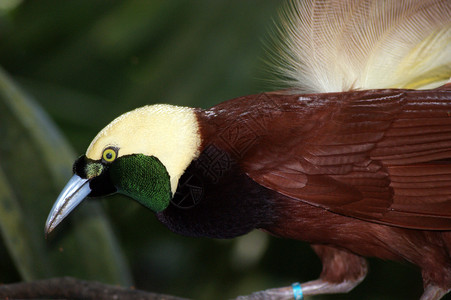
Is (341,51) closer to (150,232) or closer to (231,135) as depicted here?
(231,135)

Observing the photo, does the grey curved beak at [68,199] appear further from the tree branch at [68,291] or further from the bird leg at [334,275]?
the bird leg at [334,275]

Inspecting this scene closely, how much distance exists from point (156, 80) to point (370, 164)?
1.35 m

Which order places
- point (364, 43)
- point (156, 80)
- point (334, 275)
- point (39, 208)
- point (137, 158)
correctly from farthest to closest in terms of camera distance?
point (156, 80), point (39, 208), point (334, 275), point (364, 43), point (137, 158)

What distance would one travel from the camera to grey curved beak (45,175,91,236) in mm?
1653

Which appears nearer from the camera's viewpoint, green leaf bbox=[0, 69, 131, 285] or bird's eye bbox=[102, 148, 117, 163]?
bird's eye bbox=[102, 148, 117, 163]

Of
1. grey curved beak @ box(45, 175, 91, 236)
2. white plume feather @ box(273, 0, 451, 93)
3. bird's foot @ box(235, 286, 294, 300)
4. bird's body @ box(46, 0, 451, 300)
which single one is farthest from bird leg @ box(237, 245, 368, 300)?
grey curved beak @ box(45, 175, 91, 236)

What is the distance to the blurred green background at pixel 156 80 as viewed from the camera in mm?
2670

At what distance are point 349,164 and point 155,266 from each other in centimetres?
140

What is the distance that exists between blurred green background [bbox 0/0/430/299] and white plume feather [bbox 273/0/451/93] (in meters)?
0.63

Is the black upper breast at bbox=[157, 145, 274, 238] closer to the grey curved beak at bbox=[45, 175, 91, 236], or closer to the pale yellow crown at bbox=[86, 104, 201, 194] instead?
the pale yellow crown at bbox=[86, 104, 201, 194]

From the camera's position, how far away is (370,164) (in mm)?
1650

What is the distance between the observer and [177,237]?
2824 mm

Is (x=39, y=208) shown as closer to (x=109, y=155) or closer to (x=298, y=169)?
(x=109, y=155)

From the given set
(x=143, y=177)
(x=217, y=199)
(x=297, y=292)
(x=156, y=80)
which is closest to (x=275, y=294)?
(x=297, y=292)
